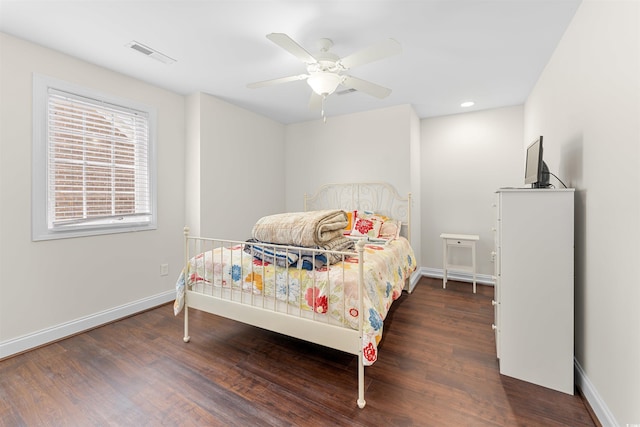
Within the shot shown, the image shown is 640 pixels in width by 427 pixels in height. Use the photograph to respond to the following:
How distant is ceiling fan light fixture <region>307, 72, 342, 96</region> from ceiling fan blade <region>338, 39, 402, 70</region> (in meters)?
0.13

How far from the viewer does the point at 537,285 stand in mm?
1867

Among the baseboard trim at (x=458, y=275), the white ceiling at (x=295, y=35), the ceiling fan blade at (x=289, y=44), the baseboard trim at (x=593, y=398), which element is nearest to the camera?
the baseboard trim at (x=593, y=398)

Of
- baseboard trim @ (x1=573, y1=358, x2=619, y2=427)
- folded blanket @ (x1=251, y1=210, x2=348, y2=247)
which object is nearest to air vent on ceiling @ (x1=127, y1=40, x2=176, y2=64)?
folded blanket @ (x1=251, y1=210, x2=348, y2=247)

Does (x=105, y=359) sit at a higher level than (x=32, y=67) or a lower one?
lower

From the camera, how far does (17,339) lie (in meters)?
2.28

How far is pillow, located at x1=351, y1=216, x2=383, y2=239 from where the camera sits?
3.62 metres

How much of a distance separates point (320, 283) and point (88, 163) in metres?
2.53

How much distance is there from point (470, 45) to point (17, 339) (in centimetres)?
444

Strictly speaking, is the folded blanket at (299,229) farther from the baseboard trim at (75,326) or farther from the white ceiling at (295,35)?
the baseboard trim at (75,326)

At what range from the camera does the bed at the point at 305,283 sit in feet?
5.84

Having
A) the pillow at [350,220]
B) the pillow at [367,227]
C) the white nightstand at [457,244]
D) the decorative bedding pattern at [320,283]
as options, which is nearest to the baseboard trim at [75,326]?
the decorative bedding pattern at [320,283]

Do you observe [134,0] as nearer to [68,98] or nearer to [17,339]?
[68,98]

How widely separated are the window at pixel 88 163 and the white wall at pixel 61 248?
0.08 metres

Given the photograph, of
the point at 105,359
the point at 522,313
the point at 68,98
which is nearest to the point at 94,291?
the point at 105,359
